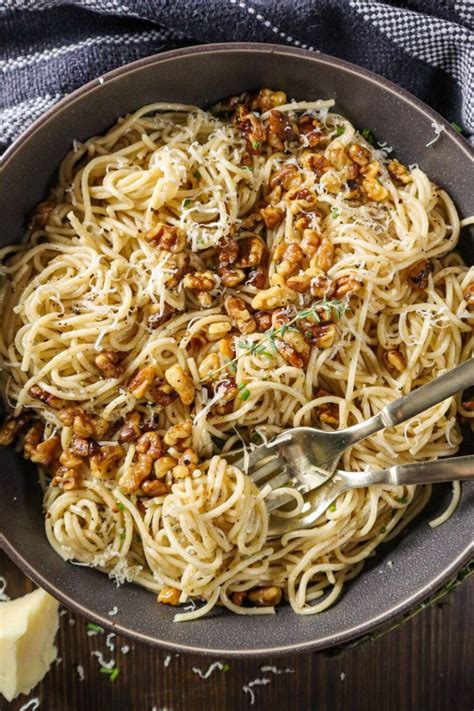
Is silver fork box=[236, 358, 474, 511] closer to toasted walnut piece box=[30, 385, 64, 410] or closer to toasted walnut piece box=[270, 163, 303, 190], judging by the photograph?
toasted walnut piece box=[30, 385, 64, 410]

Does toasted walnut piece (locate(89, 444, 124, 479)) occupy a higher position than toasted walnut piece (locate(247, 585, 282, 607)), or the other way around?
toasted walnut piece (locate(89, 444, 124, 479))

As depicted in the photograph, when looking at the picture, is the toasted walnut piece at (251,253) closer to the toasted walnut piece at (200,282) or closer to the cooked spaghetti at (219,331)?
the cooked spaghetti at (219,331)

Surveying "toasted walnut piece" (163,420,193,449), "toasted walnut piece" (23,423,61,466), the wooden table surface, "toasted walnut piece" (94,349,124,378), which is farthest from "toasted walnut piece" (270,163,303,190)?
the wooden table surface

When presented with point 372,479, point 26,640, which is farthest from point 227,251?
point 26,640

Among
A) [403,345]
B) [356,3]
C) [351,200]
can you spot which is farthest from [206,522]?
[356,3]

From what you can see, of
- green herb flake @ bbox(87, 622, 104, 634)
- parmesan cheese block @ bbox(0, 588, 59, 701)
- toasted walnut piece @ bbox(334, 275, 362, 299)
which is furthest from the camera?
green herb flake @ bbox(87, 622, 104, 634)

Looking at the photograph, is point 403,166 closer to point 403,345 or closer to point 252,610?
point 403,345
